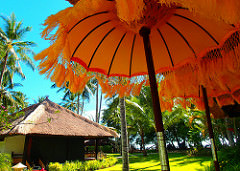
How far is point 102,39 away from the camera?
2.10 metres

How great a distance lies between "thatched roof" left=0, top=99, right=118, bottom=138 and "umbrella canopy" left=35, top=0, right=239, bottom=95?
5.54 m

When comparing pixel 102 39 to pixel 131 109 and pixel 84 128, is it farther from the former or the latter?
pixel 131 109

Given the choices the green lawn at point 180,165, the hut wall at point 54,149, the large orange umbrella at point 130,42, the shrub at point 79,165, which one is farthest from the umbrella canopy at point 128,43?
the hut wall at point 54,149

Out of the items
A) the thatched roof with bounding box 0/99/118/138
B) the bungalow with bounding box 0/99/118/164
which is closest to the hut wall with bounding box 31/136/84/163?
the bungalow with bounding box 0/99/118/164

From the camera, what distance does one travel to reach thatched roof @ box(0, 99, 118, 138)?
7.55 meters

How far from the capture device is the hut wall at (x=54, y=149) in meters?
9.80

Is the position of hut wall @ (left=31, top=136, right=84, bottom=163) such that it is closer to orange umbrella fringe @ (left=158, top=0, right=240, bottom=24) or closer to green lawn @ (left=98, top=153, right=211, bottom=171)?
green lawn @ (left=98, top=153, right=211, bottom=171)

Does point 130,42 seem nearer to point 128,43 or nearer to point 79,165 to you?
point 128,43

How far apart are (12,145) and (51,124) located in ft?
12.7

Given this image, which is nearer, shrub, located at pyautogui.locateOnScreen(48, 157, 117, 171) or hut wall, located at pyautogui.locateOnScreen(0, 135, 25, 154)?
shrub, located at pyautogui.locateOnScreen(48, 157, 117, 171)

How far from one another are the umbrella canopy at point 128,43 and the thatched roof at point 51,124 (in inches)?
218

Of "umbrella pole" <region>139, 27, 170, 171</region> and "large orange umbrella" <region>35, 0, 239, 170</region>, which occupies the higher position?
"large orange umbrella" <region>35, 0, 239, 170</region>

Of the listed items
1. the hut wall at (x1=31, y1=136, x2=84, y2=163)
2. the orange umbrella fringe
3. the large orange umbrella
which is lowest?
the hut wall at (x1=31, y1=136, x2=84, y2=163)

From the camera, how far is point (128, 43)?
2.26 m
